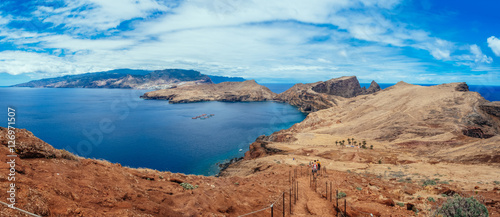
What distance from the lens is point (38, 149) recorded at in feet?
32.8

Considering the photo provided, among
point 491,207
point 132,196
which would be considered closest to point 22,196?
point 132,196

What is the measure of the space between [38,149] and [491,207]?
72.3ft

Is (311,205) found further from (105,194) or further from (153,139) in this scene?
(153,139)

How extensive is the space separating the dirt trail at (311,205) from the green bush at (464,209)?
5095 millimetres

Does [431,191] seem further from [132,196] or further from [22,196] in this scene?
[22,196]

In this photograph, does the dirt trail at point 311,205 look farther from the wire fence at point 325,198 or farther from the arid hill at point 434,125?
the arid hill at point 434,125

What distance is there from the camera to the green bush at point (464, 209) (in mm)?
9562

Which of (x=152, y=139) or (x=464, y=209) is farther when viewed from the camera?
(x=152, y=139)

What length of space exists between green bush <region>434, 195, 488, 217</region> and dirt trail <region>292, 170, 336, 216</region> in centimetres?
510

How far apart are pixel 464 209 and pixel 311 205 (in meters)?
7.14

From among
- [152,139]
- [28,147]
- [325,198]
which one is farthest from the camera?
[152,139]

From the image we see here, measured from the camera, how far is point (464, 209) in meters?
9.74

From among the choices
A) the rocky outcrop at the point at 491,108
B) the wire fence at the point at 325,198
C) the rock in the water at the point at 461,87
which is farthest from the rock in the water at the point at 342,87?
the wire fence at the point at 325,198

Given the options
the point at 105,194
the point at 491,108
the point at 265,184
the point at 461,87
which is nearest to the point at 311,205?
the point at 265,184
